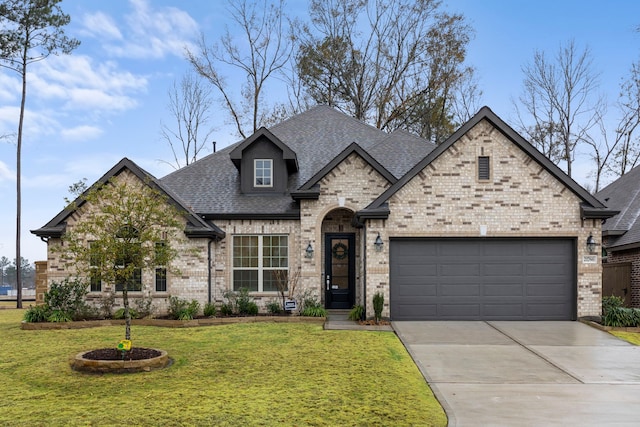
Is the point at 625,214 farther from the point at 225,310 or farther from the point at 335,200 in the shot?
the point at 225,310

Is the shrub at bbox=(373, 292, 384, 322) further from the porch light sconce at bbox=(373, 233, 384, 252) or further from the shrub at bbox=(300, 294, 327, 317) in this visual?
the shrub at bbox=(300, 294, 327, 317)

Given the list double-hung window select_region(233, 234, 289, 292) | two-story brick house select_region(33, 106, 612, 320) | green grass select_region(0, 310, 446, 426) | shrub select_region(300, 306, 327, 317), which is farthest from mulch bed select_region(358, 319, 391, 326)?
double-hung window select_region(233, 234, 289, 292)

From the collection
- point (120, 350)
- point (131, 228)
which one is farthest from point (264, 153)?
point (120, 350)

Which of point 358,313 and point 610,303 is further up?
point 610,303

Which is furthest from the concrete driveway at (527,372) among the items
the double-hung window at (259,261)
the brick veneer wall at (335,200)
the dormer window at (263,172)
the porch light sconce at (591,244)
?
the dormer window at (263,172)

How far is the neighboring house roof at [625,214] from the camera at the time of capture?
19298 mm

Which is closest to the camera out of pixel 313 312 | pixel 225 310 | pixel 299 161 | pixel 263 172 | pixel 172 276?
pixel 313 312

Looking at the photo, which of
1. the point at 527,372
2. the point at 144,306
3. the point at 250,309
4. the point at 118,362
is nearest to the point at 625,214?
the point at 527,372

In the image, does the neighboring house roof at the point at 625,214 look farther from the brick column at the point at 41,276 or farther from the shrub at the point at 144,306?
the brick column at the point at 41,276

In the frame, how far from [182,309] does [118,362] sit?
581 centimetres

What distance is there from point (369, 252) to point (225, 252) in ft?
15.5

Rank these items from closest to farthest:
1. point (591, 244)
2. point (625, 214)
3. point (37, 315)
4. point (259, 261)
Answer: point (37, 315)
point (591, 244)
point (259, 261)
point (625, 214)

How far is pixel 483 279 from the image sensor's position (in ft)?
49.6

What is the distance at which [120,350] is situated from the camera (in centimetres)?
998
